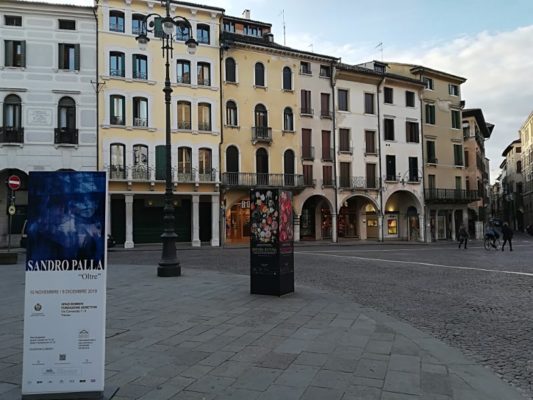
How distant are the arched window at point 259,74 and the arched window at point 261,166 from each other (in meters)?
5.27

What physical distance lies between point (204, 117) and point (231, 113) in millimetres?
2374

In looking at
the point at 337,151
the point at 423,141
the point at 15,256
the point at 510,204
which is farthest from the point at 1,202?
the point at 510,204

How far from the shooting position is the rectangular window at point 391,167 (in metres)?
44.3

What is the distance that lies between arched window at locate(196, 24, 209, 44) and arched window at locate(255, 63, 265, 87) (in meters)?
4.50

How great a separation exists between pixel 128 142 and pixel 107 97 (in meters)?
3.26

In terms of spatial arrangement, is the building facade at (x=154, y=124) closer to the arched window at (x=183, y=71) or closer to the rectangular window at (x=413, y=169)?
the arched window at (x=183, y=71)

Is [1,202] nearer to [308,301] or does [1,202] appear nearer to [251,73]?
[251,73]

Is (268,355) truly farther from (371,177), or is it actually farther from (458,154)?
(458,154)

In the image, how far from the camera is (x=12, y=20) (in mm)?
31328

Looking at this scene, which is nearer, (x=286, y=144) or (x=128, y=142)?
(x=128, y=142)

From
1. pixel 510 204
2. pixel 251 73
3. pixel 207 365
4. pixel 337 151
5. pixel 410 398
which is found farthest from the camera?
pixel 510 204

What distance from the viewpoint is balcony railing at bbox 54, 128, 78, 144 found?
104 feet

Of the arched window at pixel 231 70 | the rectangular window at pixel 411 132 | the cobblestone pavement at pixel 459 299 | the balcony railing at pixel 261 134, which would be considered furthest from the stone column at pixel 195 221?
the rectangular window at pixel 411 132

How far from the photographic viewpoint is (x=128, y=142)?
109ft
